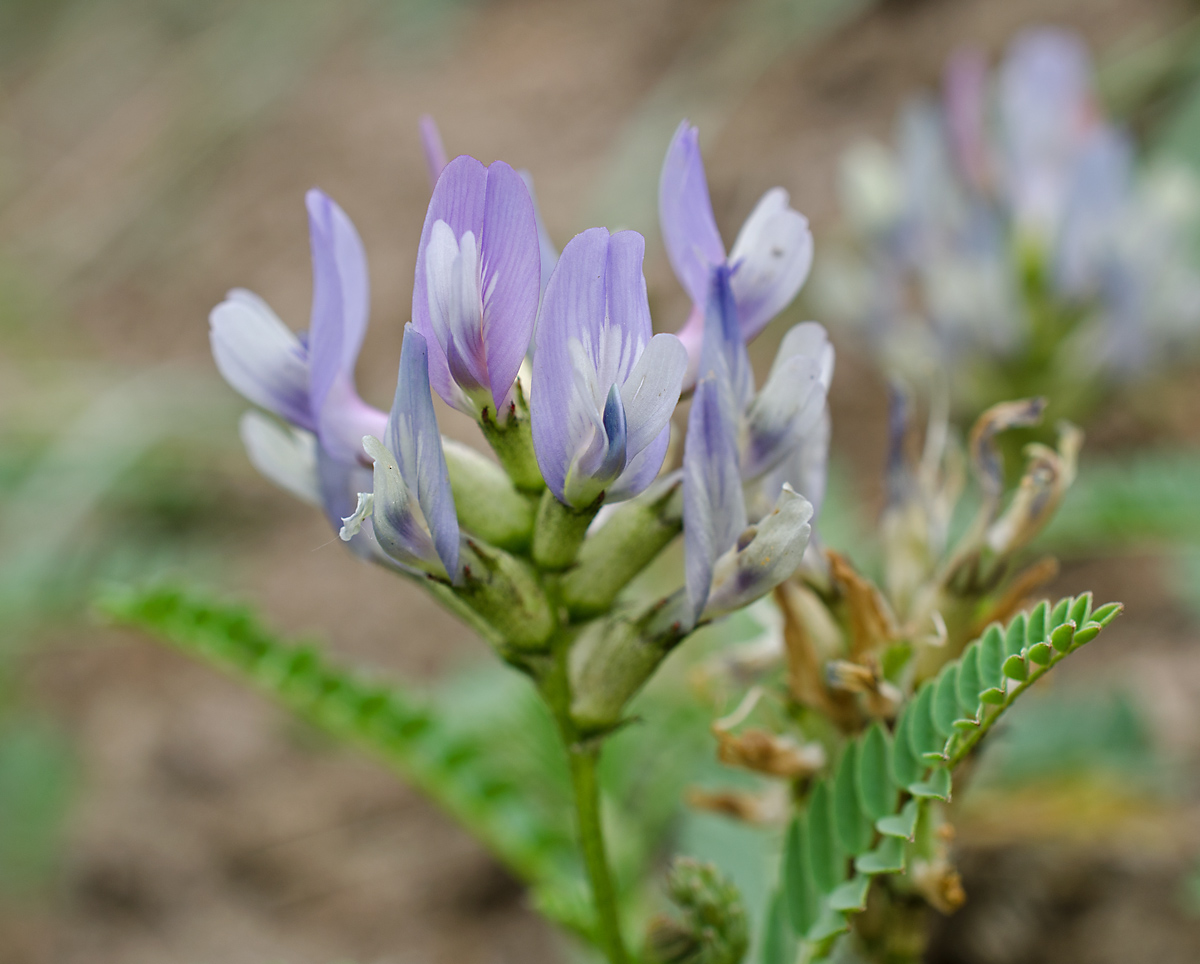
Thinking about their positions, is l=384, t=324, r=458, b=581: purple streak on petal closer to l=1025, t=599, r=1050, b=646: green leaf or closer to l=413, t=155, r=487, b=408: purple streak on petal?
l=413, t=155, r=487, b=408: purple streak on petal

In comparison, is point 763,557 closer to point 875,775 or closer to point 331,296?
point 875,775

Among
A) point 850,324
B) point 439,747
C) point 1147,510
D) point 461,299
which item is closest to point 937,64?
point 850,324

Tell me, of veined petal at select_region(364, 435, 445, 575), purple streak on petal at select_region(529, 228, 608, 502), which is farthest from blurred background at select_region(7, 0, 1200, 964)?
purple streak on petal at select_region(529, 228, 608, 502)

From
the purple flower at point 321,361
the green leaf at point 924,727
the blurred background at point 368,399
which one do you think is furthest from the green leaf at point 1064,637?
the blurred background at point 368,399

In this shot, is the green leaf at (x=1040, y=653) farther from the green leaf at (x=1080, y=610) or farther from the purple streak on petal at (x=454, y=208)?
the purple streak on petal at (x=454, y=208)

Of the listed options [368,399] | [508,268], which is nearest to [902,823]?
[508,268]
